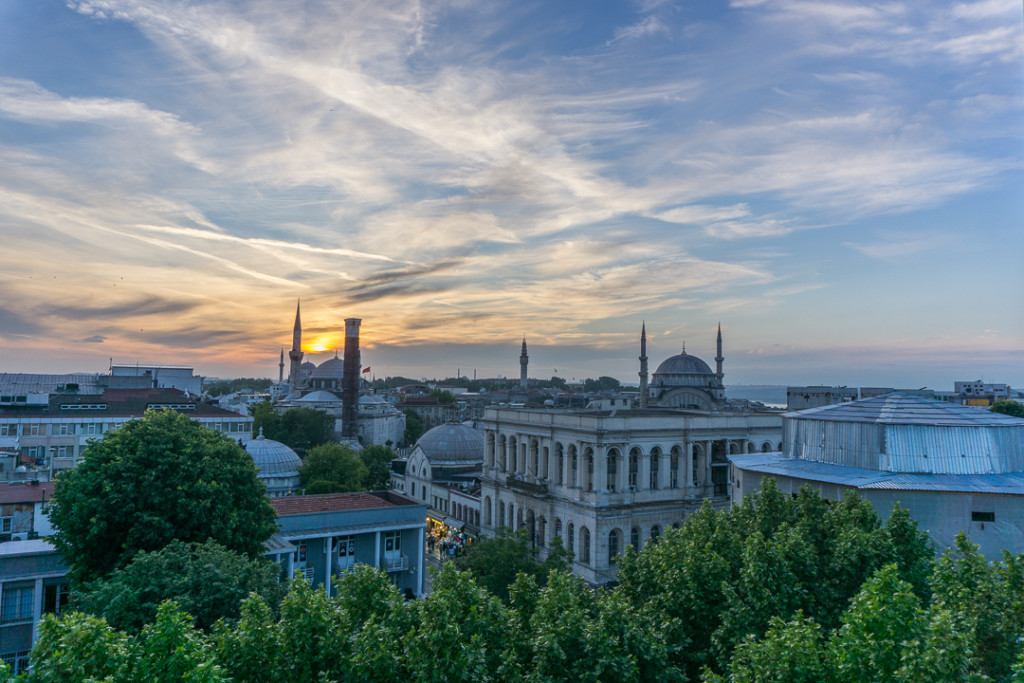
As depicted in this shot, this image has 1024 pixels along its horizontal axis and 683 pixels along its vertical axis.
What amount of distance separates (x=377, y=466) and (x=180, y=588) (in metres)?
47.9

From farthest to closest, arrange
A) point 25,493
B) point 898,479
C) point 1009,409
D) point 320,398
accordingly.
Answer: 1. point 320,398
2. point 1009,409
3. point 25,493
4. point 898,479

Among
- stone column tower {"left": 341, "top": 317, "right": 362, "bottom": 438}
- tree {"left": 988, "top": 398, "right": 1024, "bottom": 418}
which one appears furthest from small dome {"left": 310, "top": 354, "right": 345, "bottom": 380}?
tree {"left": 988, "top": 398, "right": 1024, "bottom": 418}

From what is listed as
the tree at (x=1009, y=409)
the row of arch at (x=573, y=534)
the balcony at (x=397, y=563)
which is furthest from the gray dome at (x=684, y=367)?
the balcony at (x=397, y=563)

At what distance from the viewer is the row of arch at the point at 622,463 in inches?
1772

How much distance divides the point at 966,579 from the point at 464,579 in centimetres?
1338

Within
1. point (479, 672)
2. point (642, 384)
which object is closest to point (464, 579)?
point (479, 672)

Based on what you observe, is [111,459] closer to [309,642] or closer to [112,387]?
[309,642]

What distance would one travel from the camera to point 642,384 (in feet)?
321

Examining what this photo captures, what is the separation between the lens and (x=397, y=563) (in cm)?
3900

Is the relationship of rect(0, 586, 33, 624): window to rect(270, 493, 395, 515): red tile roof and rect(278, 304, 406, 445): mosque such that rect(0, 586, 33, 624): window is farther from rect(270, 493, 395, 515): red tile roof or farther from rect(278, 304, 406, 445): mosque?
rect(278, 304, 406, 445): mosque

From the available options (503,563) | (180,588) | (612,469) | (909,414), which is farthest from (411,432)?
(180,588)

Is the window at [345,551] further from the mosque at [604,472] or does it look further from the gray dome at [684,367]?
the gray dome at [684,367]

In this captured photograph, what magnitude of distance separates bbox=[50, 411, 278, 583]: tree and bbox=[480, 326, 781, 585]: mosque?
2118 centimetres

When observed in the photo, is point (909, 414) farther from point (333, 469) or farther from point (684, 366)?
point (684, 366)
